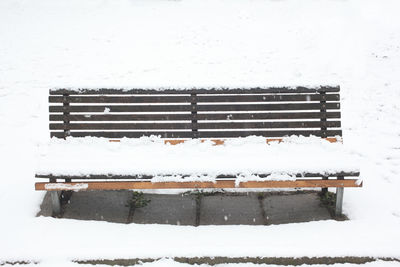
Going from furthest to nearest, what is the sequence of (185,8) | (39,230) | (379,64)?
(185,8), (379,64), (39,230)

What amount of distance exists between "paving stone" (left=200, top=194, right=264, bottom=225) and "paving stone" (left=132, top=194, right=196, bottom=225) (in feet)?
0.42

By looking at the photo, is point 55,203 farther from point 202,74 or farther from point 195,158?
point 202,74

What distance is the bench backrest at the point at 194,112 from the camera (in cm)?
464

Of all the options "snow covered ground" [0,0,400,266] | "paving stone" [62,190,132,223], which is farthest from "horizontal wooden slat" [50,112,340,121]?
"paving stone" [62,190,132,223]

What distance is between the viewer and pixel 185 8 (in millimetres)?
14016

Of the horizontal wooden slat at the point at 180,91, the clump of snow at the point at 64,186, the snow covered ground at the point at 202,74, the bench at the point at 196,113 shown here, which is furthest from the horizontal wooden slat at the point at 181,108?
the clump of snow at the point at 64,186

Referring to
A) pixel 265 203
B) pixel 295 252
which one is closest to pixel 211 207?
pixel 265 203

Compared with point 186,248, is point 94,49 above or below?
above

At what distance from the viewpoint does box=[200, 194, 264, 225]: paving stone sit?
4.32 meters

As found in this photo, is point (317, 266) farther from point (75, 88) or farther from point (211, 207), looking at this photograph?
point (75, 88)

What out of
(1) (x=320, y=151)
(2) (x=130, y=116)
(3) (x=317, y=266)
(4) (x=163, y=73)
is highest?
(4) (x=163, y=73)

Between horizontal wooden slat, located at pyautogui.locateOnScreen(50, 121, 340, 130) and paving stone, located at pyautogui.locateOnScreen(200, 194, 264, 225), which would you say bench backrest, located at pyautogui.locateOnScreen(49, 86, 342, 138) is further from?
paving stone, located at pyautogui.locateOnScreen(200, 194, 264, 225)

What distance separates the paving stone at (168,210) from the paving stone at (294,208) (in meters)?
0.79

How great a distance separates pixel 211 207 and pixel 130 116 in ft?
4.27
